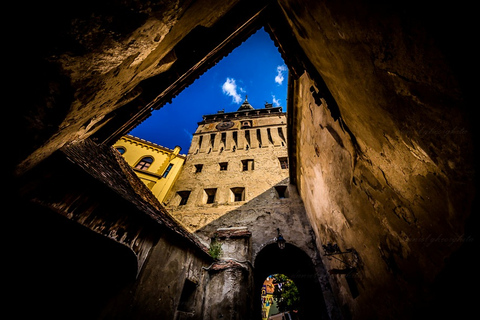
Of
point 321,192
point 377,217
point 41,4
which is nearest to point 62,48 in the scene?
point 41,4

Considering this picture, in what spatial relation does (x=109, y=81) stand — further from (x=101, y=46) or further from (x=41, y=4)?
(x=41, y=4)

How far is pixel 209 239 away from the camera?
8.55 m

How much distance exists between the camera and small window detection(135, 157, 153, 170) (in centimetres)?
1382

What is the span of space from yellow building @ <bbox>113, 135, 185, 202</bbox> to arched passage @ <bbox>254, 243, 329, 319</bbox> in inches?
300

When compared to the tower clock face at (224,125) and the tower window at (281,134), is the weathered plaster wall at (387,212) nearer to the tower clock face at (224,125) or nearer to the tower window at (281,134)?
the tower window at (281,134)

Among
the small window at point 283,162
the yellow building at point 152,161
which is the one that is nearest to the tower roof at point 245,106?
the yellow building at point 152,161

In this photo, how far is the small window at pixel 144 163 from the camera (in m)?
13.8

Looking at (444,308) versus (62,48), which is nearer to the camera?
(62,48)

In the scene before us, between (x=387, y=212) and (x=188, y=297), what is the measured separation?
5.98 metres

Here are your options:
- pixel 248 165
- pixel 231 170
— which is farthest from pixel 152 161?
pixel 248 165

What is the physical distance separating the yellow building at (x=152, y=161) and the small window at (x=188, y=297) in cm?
730

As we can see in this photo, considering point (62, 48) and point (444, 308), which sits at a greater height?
point (62, 48)

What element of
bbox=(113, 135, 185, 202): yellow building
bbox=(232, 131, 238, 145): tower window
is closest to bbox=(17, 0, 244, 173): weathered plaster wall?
bbox=(113, 135, 185, 202): yellow building

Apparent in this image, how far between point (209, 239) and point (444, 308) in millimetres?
8072
